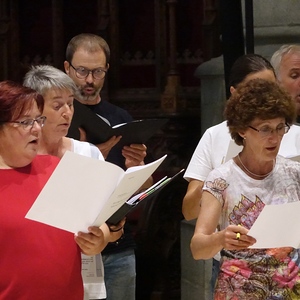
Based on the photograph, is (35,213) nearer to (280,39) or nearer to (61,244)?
(61,244)

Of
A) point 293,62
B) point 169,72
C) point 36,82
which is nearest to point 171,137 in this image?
point 169,72

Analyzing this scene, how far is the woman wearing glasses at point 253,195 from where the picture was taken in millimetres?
2400

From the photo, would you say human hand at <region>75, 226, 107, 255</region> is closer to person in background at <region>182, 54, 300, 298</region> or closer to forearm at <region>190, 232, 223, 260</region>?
forearm at <region>190, 232, 223, 260</region>

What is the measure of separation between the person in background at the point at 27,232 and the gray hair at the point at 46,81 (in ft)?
0.97

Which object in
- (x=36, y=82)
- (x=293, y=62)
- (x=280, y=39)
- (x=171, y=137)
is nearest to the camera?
(x=36, y=82)

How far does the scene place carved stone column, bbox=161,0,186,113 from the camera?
582 cm

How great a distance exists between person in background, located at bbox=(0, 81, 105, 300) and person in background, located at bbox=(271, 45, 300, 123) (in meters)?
1.14

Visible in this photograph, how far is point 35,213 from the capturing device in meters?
2.28

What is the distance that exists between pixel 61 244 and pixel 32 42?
4269 millimetres

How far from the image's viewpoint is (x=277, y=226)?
2.28 metres

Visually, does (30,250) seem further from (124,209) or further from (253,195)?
(253,195)

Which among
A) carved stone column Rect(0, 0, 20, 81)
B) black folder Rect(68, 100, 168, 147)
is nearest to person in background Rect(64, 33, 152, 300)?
black folder Rect(68, 100, 168, 147)

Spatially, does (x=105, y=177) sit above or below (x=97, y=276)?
above

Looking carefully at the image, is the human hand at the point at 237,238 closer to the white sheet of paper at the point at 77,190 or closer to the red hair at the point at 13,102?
the white sheet of paper at the point at 77,190
